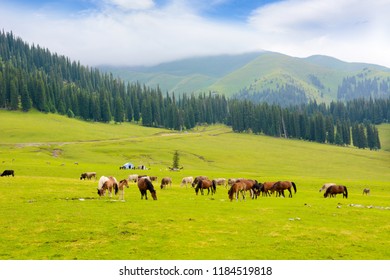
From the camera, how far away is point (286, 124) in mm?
192750

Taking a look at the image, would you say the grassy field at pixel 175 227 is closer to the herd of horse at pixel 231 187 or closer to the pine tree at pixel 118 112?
the herd of horse at pixel 231 187

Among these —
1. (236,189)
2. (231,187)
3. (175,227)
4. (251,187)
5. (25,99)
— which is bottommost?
(175,227)

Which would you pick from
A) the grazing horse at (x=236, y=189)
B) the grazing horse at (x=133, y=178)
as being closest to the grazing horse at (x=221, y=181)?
the grazing horse at (x=133, y=178)

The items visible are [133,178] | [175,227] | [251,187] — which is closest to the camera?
[175,227]

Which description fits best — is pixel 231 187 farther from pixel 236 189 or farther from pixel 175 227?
pixel 175 227

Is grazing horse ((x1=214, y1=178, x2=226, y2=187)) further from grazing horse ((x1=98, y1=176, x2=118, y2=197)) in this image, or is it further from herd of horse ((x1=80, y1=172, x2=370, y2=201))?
grazing horse ((x1=98, y1=176, x2=118, y2=197))

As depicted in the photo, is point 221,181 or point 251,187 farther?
point 221,181

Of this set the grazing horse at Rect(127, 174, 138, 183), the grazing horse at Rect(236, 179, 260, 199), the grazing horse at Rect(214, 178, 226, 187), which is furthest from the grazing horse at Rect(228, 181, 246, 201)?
the grazing horse at Rect(127, 174, 138, 183)

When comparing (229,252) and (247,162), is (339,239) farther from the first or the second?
(247,162)

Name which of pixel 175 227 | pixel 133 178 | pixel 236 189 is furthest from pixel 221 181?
pixel 175 227

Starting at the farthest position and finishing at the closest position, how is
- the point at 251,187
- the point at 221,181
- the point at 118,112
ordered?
the point at 118,112
the point at 221,181
the point at 251,187

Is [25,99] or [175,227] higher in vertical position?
[25,99]
